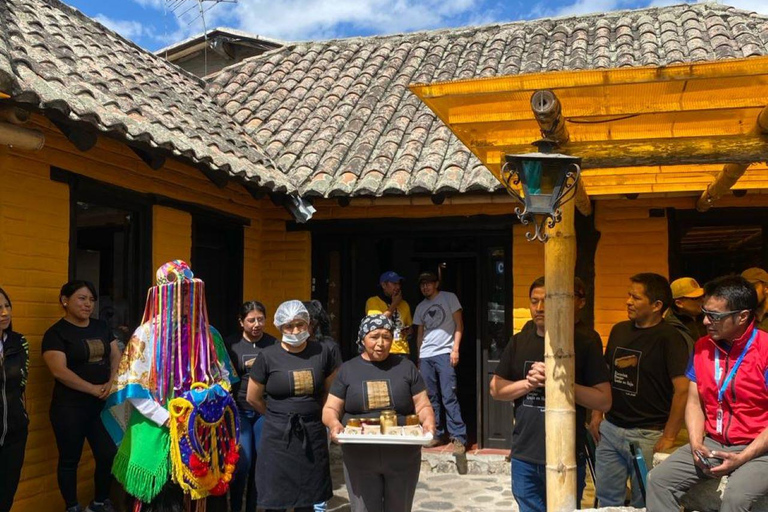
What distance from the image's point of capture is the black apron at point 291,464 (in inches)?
176

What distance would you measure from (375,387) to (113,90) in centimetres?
366

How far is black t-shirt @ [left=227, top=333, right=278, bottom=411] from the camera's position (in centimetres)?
538

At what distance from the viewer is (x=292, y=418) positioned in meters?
4.49

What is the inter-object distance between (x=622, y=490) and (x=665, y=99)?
7.70 ft

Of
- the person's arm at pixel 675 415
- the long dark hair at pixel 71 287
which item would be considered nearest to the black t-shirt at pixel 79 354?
the long dark hair at pixel 71 287

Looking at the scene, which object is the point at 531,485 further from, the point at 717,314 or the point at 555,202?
the point at 555,202

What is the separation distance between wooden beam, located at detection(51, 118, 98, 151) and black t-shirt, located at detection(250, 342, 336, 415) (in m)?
1.94

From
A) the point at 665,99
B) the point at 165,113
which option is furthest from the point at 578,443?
the point at 165,113

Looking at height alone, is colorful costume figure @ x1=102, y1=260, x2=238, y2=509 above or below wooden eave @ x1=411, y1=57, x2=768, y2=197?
below

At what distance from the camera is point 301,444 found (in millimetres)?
4484

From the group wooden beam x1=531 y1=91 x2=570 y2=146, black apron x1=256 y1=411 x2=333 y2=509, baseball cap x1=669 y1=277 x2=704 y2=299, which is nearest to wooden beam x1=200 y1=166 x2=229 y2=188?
black apron x1=256 y1=411 x2=333 y2=509

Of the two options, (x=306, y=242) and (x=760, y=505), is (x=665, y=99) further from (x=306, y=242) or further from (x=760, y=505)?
(x=306, y=242)

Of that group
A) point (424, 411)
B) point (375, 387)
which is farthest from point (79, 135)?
point (424, 411)

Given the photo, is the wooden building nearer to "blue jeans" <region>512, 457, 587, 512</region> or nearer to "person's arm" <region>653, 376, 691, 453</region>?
"person's arm" <region>653, 376, 691, 453</region>
